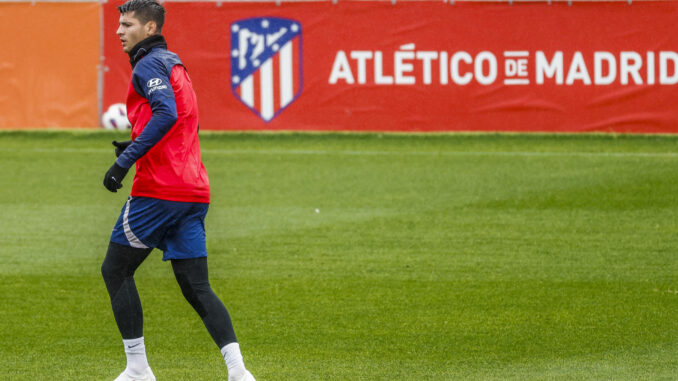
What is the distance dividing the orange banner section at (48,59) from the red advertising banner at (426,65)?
0.35m

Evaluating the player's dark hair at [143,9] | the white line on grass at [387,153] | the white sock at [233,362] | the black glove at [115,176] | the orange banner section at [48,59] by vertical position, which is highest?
the orange banner section at [48,59]

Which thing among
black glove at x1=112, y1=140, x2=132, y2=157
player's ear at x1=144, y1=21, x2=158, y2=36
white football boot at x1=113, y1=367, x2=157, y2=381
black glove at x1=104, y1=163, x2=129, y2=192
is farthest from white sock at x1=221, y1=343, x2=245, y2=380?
player's ear at x1=144, y1=21, x2=158, y2=36

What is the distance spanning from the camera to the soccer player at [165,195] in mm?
5742

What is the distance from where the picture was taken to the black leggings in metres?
5.80

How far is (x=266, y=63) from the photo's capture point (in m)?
19.0

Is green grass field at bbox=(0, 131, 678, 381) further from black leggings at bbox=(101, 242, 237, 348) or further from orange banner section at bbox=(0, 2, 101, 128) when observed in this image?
orange banner section at bbox=(0, 2, 101, 128)

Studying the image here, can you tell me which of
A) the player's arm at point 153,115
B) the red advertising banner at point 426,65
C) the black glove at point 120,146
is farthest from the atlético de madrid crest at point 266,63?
the player's arm at point 153,115

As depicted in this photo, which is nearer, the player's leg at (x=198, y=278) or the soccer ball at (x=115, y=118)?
the player's leg at (x=198, y=278)

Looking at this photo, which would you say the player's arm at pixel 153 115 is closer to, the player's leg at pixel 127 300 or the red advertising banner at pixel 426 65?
the player's leg at pixel 127 300

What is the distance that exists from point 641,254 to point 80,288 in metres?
4.51

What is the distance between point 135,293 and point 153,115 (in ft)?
3.09

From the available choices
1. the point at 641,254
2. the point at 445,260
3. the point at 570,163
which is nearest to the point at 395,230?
the point at 445,260

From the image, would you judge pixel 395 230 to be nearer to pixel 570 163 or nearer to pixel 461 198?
pixel 461 198

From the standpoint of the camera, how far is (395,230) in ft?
36.7
